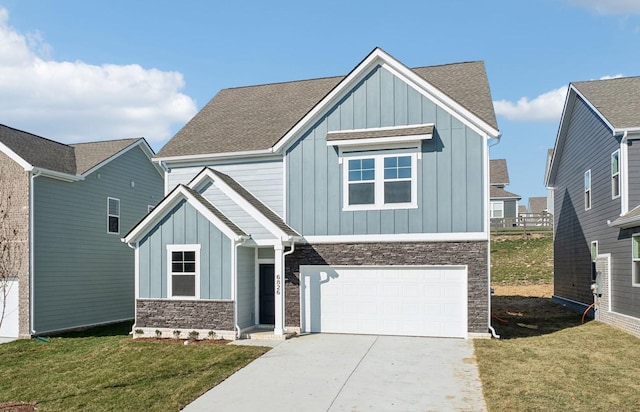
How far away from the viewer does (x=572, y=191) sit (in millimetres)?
21625

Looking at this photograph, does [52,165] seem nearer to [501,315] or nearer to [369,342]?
[369,342]

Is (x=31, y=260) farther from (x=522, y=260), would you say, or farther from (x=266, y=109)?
(x=522, y=260)

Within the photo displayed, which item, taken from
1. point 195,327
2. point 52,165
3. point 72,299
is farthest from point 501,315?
point 52,165

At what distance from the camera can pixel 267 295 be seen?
15922 millimetres

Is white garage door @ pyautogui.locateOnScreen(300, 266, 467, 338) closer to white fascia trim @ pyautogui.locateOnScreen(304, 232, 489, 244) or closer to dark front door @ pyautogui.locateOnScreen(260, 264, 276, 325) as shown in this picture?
white fascia trim @ pyautogui.locateOnScreen(304, 232, 489, 244)

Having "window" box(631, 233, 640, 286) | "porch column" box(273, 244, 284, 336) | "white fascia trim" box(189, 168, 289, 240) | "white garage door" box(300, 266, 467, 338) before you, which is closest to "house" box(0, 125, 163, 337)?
"white fascia trim" box(189, 168, 289, 240)

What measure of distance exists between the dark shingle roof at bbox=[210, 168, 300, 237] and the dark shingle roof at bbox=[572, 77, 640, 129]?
9848mm

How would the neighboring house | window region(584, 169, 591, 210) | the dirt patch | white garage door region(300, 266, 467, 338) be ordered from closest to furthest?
1. the dirt patch
2. white garage door region(300, 266, 467, 338)
3. window region(584, 169, 591, 210)
4. the neighboring house

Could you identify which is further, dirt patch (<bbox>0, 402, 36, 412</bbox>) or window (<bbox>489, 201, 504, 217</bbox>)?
window (<bbox>489, 201, 504, 217</bbox>)

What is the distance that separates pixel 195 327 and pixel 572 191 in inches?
628

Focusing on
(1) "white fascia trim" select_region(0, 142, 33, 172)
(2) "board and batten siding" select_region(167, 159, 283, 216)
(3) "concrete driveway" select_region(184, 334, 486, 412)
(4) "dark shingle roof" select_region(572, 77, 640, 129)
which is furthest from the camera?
(1) "white fascia trim" select_region(0, 142, 33, 172)

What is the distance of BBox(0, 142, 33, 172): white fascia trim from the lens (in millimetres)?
16609

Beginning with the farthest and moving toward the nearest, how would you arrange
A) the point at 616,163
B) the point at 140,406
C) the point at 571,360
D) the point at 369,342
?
1. the point at 616,163
2. the point at 369,342
3. the point at 571,360
4. the point at 140,406

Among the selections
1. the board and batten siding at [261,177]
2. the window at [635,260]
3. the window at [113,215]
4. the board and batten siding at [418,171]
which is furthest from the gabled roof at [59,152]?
the window at [635,260]
